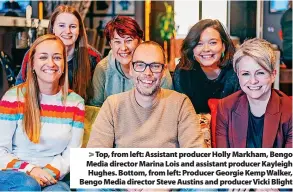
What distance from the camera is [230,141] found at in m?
1.78

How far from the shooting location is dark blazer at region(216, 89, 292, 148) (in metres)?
1.72

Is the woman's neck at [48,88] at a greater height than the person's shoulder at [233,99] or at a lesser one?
greater

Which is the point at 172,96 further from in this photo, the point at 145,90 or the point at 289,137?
the point at 289,137

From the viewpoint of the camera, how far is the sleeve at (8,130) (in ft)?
5.58

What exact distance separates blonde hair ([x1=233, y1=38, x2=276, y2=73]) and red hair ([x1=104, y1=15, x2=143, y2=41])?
1.28ft

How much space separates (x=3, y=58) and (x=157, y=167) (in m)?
0.79

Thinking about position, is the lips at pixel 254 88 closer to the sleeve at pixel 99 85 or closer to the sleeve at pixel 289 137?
the sleeve at pixel 289 137

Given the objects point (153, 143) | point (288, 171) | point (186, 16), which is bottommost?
point (288, 171)

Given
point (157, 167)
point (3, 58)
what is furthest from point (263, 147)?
point (3, 58)

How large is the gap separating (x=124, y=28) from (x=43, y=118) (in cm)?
46

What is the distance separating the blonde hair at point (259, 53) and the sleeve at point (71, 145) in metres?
0.59

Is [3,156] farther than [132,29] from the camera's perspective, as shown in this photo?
No

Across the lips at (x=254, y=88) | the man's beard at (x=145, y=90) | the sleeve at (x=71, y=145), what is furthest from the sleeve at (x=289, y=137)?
the sleeve at (x=71, y=145)

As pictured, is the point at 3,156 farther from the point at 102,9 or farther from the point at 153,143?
the point at 102,9
